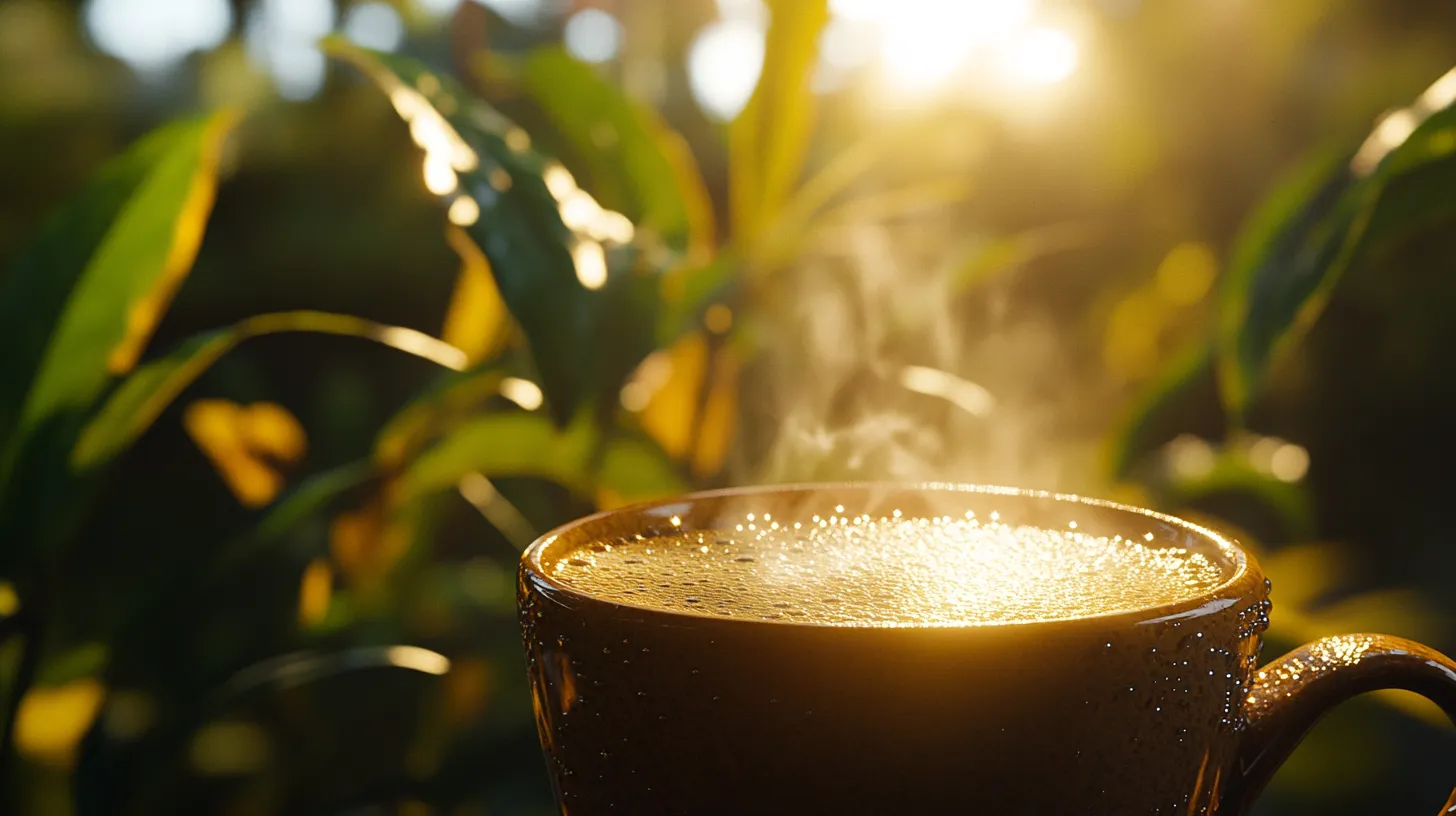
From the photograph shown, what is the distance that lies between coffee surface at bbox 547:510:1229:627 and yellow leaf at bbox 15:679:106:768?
41 cm

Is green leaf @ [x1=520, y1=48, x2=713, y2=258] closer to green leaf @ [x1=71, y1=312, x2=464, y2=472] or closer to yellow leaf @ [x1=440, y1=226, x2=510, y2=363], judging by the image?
yellow leaf @ [x1=440, y1=226, x2=510, y2=363]

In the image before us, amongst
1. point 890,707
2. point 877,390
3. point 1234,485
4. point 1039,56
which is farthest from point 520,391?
point 1039,56

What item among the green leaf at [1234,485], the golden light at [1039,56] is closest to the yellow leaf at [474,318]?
the green leaf at [1234,485]

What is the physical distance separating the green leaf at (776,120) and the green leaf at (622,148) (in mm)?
39

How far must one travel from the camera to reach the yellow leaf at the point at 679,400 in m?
0.70

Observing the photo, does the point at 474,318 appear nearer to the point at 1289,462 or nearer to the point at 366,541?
the point at 366,541

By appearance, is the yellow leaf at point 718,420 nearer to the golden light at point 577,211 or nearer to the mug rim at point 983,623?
the golden light at point 577,211

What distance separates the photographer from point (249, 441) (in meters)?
0.71

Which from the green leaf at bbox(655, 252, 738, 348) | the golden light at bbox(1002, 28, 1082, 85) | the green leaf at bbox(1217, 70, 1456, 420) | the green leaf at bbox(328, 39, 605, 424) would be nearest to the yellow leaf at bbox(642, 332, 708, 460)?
the green leaf at bbox(655, 252, 738, 348)

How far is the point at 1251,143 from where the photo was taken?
1504 mm

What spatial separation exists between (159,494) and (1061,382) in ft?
3.11

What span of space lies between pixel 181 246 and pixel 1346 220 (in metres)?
0.53

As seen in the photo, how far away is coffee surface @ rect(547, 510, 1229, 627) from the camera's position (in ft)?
1.02

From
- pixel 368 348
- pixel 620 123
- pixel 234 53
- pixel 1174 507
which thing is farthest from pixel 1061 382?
pixel 234 53
